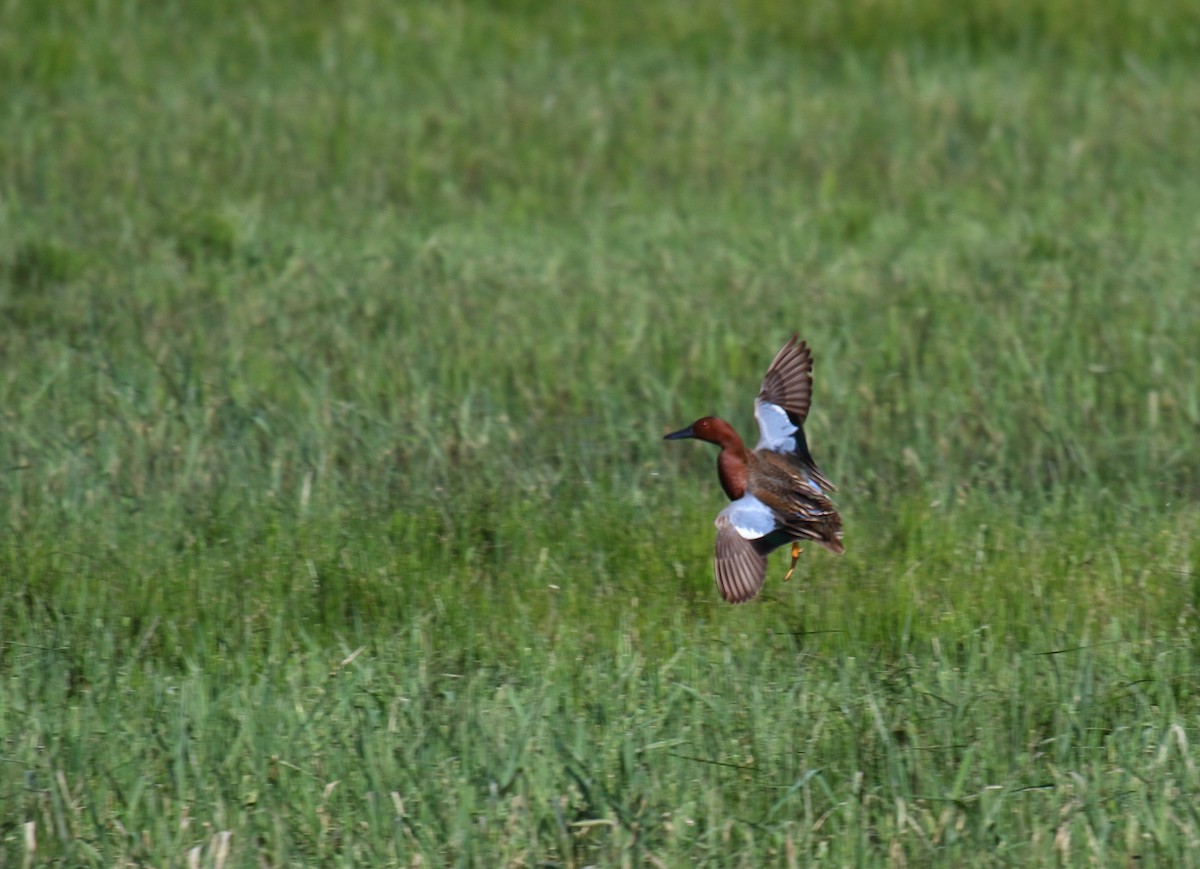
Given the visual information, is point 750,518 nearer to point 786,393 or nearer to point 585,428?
point 786,393

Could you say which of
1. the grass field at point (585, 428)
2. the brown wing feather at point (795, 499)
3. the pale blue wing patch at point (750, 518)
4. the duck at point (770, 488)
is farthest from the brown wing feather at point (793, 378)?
the pale blue wing patch at point (750, 518)

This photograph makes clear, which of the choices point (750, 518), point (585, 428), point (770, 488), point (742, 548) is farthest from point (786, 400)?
point (585, 428)

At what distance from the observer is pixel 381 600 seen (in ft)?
14.8

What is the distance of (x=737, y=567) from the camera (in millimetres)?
4133

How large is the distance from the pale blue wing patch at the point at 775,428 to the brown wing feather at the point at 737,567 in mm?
599

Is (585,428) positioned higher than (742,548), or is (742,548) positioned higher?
(742,548)

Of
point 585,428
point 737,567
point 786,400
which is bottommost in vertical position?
point 585,428

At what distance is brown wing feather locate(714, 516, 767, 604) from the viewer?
4109 millimetres

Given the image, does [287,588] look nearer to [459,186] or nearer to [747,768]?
[747,768]

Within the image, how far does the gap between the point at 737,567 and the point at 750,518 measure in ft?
0.58

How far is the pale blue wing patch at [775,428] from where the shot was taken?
476 cm

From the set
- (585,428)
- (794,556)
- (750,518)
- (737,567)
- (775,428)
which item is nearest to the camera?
(737,567)

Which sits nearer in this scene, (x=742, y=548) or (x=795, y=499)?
(x=742, y=548)

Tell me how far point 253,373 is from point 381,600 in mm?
1723
